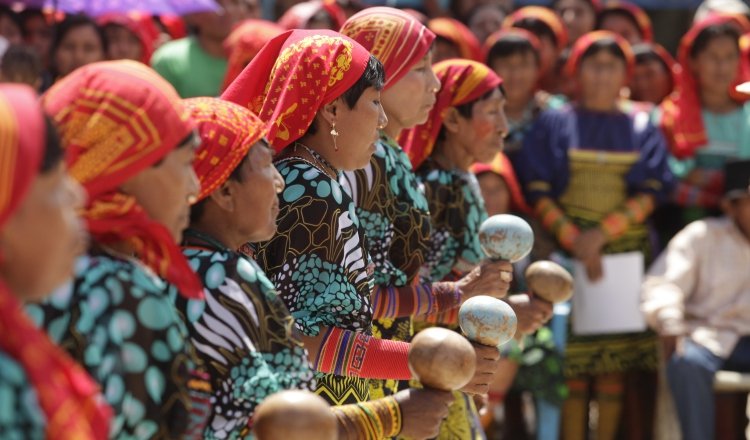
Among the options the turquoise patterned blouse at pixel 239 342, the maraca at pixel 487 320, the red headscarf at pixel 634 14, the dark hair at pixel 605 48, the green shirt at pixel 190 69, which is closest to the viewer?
the turquoise patterned blouse at pixel 239 342

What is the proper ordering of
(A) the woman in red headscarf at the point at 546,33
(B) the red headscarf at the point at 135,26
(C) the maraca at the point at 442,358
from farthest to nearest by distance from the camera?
(A) the woman in red headscarf at the point at 546,33 < (B) the red headscarf at the point at 135,26 < (C) the maraca at the point at 442,358

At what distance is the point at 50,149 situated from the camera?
2.20 metres

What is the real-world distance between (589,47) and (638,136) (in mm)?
616

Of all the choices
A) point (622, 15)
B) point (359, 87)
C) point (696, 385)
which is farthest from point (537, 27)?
point (359, 87)

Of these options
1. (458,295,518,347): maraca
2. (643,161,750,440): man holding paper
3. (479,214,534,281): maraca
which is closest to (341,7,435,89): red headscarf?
(479,214,534,281): maraca

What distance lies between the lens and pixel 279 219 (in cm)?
373

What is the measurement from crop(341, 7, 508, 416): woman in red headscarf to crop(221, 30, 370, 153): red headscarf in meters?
0.51

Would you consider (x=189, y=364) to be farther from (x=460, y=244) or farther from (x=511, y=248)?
(x=460, y=244)

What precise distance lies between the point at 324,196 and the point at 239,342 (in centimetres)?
98

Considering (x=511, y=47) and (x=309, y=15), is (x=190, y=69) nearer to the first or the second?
(x=309, y=15)

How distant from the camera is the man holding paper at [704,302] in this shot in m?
7.19

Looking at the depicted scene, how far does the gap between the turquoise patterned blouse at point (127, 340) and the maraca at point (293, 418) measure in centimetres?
17

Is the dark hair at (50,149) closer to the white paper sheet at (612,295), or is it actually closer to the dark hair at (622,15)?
the white paper sheet at (612,295)

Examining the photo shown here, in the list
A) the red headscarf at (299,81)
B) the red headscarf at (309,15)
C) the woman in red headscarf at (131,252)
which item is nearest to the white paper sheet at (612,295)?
the red headscarf at (309,15)
